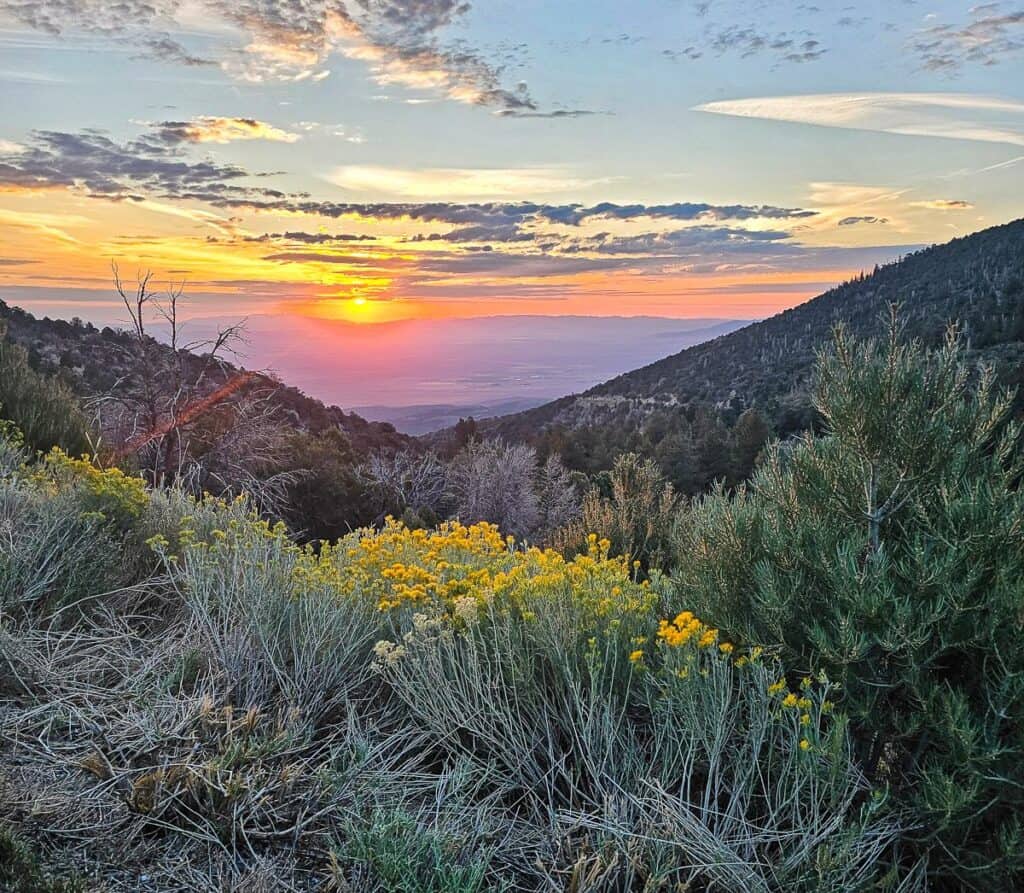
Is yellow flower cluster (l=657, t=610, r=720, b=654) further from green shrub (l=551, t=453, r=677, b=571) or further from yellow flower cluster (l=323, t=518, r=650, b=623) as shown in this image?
green shrub (l=551, t=453, r=677, b=571)

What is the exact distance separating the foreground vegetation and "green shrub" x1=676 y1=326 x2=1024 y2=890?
14 millimetres

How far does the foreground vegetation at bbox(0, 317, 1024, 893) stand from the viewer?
2889 millimetres

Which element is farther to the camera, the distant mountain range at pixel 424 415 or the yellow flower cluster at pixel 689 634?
the distant mountain range at pixel 424 415

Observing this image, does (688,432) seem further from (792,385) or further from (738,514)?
(738,514)

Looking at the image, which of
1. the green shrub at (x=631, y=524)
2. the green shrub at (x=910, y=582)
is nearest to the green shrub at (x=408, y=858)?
the green shrub at (x=910, y=582)

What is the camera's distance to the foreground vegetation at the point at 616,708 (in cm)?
289

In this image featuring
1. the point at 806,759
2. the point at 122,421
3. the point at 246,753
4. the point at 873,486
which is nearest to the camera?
the point at 806,759

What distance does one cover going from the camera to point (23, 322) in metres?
34.5

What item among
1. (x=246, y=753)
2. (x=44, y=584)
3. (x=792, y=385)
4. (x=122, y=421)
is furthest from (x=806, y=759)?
(x=792, y=385)

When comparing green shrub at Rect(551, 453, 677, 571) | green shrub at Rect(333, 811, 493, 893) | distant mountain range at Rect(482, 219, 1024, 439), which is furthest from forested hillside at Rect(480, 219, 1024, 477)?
green shrub at Rect(333, 811, 493, 893)

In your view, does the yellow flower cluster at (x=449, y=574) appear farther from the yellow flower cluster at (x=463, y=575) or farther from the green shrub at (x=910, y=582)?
the green shrub at (x=910, y=582)

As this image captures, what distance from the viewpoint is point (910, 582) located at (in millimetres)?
3311

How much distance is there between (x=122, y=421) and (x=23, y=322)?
2616 cm

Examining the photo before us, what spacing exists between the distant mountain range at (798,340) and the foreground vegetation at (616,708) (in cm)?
3164
